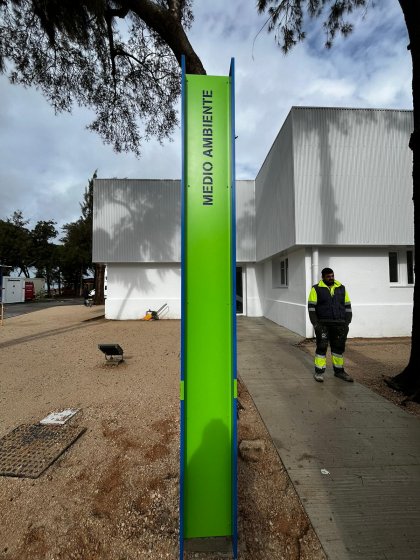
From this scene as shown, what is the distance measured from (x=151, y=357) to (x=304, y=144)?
24.4 ft

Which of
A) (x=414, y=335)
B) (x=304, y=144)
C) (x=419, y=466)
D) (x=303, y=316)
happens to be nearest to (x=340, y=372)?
(x=414, y=335)

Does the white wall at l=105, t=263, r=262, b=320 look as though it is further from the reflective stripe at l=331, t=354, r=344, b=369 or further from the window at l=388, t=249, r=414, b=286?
the reflective stripe at l=331, t=354, r=344, b=369

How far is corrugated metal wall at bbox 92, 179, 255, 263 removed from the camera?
584 inches

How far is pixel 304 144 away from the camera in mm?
8844

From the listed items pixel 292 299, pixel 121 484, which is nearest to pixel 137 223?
pixel 292 299

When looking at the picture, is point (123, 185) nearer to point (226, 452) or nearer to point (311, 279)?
point (311, 279)

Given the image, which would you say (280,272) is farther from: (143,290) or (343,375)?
(343,375)

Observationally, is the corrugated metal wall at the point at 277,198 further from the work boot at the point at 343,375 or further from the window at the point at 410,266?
the work boot at the point at 343,375

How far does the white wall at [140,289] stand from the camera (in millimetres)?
15023

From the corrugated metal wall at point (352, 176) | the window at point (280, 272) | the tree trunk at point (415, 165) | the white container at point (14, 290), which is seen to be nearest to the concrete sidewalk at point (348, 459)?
the tree trunk at point (415, 165)

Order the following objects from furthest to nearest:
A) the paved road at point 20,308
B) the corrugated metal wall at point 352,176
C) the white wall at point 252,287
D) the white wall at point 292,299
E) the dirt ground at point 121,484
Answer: the paved road at point 20,308
the white wall at point 252,287
the white wall at point 292,299
the corrugated metal wall at point 352,176
the dirt ground at point 121,484

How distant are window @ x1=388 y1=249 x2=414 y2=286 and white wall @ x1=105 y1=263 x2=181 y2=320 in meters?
9.34

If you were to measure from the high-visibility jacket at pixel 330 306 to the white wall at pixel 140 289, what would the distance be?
33.8 feet

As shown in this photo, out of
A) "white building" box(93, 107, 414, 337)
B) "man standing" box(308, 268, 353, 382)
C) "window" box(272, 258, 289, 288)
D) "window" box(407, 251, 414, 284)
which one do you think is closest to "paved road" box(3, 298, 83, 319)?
"window" box(272, 258, 289, 288)
